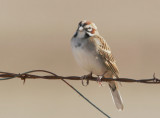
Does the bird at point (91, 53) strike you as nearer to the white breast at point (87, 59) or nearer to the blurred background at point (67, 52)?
the white breast at point (87, 59)

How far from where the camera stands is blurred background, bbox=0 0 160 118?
40.5 feet

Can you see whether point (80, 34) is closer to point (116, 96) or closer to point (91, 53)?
point (91, 53)

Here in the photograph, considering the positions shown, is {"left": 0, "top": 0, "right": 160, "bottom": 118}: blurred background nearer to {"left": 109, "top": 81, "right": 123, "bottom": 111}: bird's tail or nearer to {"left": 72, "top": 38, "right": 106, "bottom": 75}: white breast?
{"left": 109, "top": 81, "right": 123, "bottom": 111}: bird's tail

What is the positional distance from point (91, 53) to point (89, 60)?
9 centimetres

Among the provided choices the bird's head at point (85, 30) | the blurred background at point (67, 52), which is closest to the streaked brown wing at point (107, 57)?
the bird's head at point (85, 30)

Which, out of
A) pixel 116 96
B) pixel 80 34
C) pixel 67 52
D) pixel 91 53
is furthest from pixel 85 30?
pixel 67 52

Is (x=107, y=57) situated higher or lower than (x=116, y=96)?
higher

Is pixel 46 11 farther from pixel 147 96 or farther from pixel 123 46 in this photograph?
A: pixel 147 96

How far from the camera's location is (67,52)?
1508 cm

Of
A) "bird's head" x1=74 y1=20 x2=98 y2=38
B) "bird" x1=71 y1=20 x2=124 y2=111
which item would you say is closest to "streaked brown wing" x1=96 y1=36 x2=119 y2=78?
"bird" x1=71 y1=20 x2=124 y2=111

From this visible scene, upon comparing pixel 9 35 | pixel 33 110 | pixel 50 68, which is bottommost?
pixel 33 110

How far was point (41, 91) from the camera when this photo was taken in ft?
42.9

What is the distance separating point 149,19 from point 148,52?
5.00 meters

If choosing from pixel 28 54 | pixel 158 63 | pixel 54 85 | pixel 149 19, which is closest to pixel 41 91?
pixel 54 85
